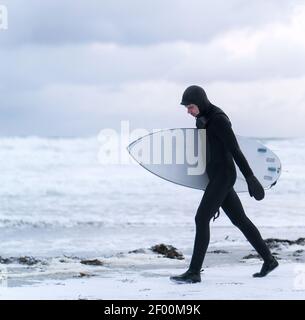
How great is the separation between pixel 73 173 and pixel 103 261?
1529 centimetres

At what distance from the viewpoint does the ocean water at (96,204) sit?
31.6 feet

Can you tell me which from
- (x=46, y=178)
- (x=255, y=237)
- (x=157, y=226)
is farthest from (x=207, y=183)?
(x=46, y=178)

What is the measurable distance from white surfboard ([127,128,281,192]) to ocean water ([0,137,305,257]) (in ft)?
6.54

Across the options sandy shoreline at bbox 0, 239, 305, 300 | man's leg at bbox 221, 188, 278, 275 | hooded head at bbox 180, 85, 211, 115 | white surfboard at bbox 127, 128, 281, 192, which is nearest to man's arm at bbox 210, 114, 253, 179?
hooded head at bbox 180, 85, 211, 115

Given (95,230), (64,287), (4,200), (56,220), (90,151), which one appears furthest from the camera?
(90,151)

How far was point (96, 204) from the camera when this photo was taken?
16.3 meters

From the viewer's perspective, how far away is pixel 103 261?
668 centimetres

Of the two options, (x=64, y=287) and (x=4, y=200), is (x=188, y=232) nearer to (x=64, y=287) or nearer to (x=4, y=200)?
(x=64, y=287)

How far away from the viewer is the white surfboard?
5.93 meters

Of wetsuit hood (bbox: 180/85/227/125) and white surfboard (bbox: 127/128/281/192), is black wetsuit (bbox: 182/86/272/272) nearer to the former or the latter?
wetsuit hood (bbox: 180/85/227/125)

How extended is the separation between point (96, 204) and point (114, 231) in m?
5.13

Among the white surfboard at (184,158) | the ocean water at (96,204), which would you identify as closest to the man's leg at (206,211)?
the white surfboard at (184,158)

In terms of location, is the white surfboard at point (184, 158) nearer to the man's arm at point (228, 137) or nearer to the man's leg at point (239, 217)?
the man's leg at point (239, 217)

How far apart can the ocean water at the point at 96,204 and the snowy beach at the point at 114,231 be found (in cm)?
3
